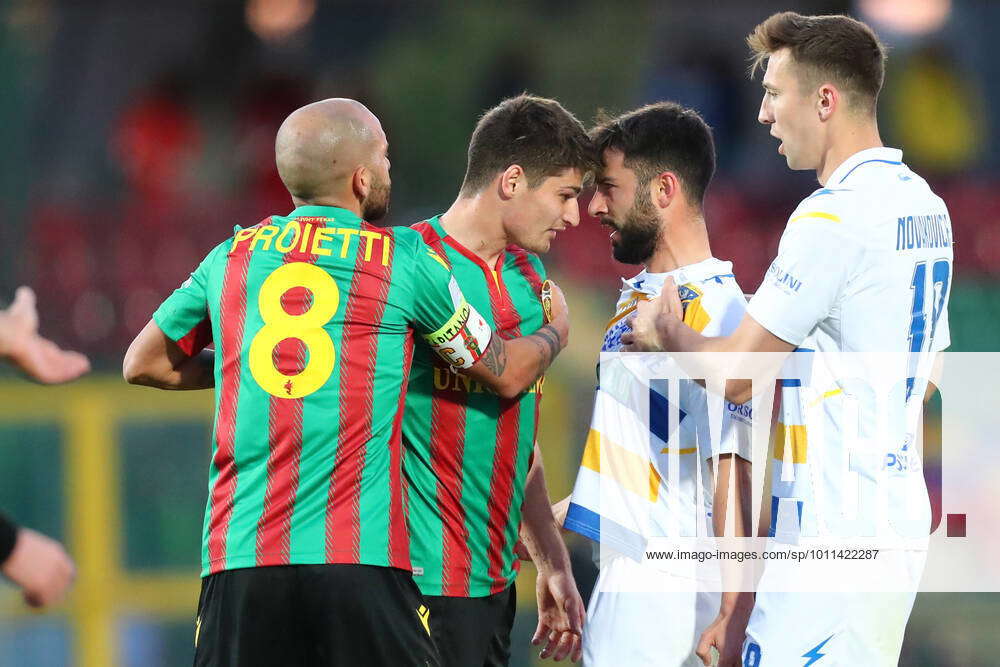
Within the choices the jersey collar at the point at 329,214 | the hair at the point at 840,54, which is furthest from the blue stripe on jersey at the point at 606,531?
the hair at the point at 840,54

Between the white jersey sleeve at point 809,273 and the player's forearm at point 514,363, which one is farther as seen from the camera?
the player's forearm at point 514,363

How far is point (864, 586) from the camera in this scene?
269 cm

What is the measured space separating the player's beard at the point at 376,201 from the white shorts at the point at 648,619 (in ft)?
3.44

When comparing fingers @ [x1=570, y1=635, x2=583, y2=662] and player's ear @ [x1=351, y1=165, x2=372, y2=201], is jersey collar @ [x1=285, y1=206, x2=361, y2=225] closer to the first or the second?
player's ear @ [x1=351, y1=165, x2=372, y2=201]

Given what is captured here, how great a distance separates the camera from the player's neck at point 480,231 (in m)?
3.28

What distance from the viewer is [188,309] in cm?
284

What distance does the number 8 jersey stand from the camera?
2.66m

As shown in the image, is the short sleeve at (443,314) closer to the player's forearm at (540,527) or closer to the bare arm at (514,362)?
the bare arm at (514,362)

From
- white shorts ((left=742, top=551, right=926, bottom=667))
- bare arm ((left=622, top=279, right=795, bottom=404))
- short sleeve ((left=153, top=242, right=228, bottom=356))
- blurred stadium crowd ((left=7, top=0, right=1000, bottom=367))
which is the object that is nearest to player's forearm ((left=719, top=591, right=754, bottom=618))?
white shorts ((left=742, top=551, right=926, bottom=667))

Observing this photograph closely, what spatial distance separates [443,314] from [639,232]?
0.70 meters

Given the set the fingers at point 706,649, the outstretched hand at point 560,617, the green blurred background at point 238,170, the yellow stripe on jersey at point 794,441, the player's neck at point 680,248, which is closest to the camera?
the yellow stripe on jersey at point 794,441

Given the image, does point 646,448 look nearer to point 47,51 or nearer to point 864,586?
point 864,586

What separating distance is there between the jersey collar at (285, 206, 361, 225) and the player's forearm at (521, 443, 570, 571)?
90 centimetres

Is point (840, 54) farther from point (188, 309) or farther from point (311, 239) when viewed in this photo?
point (188, 309)
